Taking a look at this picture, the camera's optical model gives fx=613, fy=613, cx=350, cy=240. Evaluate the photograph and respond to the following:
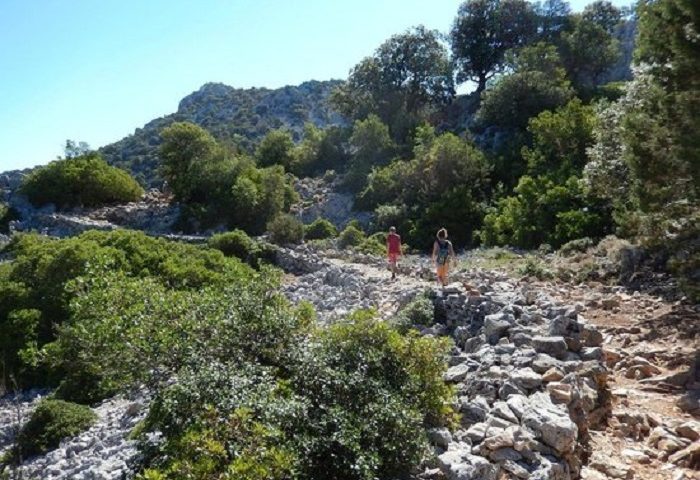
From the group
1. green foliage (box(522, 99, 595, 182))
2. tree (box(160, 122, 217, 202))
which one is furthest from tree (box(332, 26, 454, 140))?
green foliage (box(522, 99, 595, 182))

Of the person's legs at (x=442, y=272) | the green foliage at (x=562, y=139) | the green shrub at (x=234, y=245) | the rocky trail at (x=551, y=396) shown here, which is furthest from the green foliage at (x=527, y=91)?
the person's legs at (x=442, y=272)

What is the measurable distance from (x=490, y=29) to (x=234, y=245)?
100 ft

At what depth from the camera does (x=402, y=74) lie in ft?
147

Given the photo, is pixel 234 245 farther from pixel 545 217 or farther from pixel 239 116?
pixel 239 116

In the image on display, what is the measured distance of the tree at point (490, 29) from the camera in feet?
150

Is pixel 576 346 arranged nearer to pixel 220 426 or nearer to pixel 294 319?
pixel 294 319

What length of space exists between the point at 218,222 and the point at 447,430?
85.9 feet

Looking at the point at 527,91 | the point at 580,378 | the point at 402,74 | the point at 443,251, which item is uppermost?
the point at 402,74

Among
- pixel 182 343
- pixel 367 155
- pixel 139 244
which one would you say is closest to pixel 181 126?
pixel 367 155

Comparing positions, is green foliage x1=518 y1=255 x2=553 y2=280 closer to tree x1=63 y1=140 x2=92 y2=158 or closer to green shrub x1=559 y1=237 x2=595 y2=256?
green shrub x1=559 y1=237 x2=595 y2=256

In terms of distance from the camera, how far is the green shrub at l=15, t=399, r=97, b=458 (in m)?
10.7

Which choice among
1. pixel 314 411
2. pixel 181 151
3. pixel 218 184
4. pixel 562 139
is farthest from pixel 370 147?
pixel 314 411

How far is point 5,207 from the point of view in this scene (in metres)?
36.9

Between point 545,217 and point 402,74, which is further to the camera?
point 402,74
